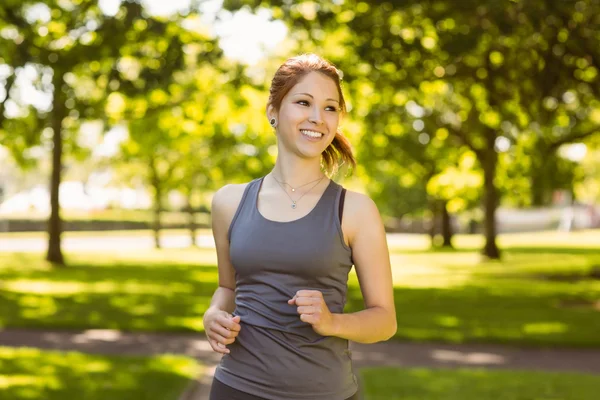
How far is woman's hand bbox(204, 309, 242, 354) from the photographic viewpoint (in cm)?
274

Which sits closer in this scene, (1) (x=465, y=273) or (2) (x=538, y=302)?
(2) (x=538, y=302)

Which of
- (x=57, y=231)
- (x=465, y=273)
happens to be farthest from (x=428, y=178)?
(x=57, y=231)

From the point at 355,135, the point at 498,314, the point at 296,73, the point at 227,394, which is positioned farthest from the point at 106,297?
the point at 355,135

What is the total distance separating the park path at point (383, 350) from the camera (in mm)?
11328

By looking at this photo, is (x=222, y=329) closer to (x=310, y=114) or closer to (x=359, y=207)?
(x=359, y=207)

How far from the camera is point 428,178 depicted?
45688 millimetres

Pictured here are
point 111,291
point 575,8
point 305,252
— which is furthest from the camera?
point 111,291

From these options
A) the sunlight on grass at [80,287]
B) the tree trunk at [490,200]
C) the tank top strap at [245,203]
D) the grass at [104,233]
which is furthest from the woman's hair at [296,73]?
the grass at [104,233]

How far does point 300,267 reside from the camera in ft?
8.92

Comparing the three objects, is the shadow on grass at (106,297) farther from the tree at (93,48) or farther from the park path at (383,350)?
the tree at (93,48)

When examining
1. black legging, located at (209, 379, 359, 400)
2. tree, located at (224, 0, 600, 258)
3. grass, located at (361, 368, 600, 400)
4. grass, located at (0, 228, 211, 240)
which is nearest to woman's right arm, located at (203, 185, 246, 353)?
black legging, located at (209, 379, 359, 400)

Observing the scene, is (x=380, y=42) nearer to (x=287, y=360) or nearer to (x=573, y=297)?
(x=573, y=297)

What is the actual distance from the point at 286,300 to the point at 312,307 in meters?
0.21

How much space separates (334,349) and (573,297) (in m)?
18.7
